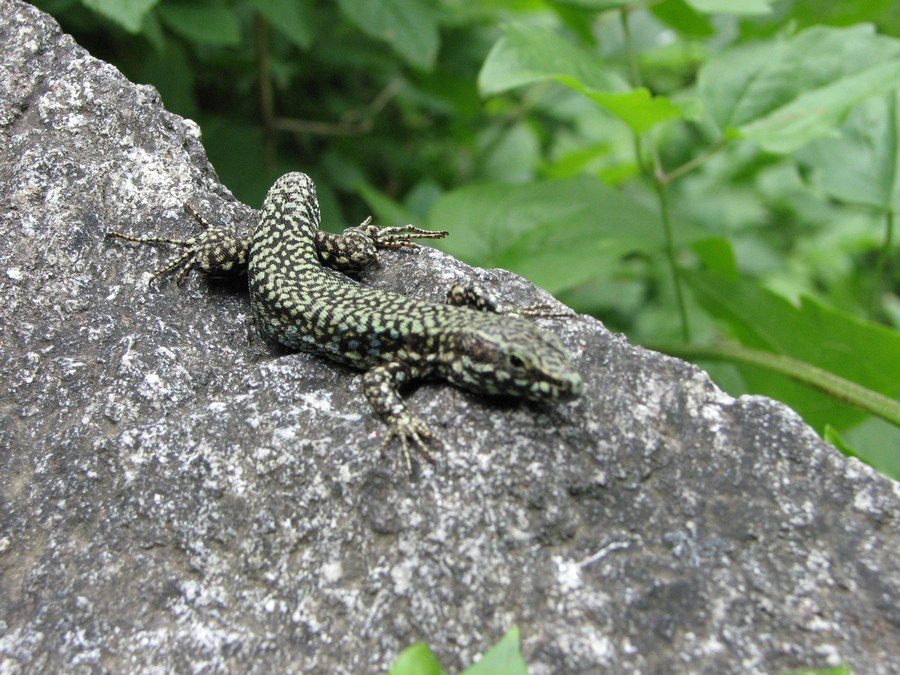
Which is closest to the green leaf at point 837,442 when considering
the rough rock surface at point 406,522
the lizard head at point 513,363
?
the rough rock surface at point 406,522

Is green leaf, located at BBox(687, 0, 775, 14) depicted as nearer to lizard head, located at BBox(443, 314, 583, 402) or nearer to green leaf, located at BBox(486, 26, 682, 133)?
green leaf, located at BBox(486, 26, 682, 133)

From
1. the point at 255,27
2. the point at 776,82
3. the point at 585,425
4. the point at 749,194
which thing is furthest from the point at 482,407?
the point at 749,194

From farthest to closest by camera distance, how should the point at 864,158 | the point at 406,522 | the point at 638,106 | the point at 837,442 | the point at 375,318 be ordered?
the point at 864,158 < the point at 638,106 < the point at 375,318 < the point at 837,442 < the point at 406,522

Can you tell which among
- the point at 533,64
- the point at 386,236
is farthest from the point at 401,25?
the point at 386,236

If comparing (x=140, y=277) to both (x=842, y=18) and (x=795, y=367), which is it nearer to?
(x=795, y=367)

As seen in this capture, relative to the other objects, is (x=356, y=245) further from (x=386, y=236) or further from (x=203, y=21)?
(x=203, y=21)

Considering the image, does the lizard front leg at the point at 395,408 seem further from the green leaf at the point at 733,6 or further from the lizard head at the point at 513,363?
the green leaf at the point at 733,6

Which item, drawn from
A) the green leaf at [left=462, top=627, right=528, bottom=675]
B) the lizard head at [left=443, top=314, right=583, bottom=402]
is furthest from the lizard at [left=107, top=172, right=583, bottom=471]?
the green leaf at [left=462, top=627, right=528, bottom=675]

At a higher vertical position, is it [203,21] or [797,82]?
[797,82]
